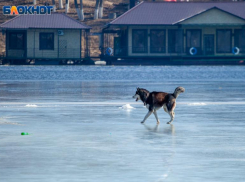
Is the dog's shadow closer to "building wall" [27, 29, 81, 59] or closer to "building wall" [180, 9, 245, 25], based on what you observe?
"building wall" [180, 9, 245, 25]

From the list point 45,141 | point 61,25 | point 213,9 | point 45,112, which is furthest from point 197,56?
point 45,141

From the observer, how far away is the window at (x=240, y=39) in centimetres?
7556

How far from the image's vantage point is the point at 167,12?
7719 cm

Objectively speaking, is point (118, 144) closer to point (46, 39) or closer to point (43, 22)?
point (46, 39)

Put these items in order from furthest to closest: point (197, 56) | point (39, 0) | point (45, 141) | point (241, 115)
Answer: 1. point (39, 0)
2. point (197, 56)
3. point (241, 115)
4. point (45, 141)

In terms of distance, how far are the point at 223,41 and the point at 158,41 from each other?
21.4ft

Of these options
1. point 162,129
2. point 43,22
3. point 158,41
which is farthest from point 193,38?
point 162,129

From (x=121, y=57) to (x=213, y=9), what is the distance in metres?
10.2

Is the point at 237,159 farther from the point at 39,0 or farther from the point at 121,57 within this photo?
the point at 39,0

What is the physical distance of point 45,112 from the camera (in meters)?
21.6

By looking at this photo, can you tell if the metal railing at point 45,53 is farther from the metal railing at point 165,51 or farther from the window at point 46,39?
the metal railing at point 165,51

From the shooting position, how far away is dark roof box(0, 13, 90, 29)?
75750 millimetres

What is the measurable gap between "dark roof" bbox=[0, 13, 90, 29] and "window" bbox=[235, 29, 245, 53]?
49.0 feet

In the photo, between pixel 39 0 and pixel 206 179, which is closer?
pixel 206 179
